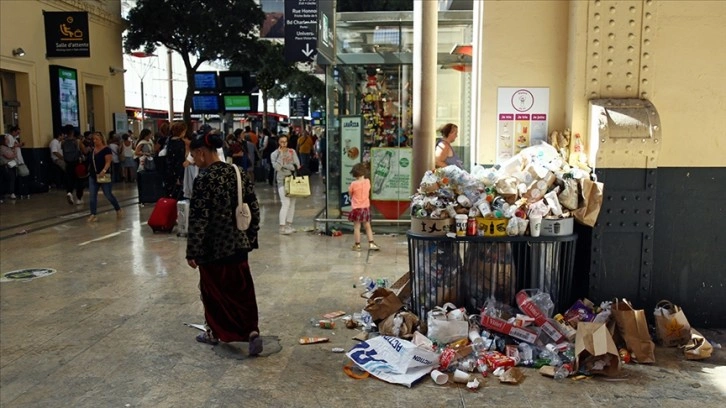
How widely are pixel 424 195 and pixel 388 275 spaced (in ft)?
7.59

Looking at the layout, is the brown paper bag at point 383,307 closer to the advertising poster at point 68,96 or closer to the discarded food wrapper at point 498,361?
the discarded food wrapper at point 498,361

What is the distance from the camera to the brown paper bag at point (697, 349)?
14.6ft

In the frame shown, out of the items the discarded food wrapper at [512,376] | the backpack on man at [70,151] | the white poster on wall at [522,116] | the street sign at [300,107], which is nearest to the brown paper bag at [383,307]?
the discarded food wrapper at [512,376]

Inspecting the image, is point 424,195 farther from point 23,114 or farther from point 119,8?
point 119,8

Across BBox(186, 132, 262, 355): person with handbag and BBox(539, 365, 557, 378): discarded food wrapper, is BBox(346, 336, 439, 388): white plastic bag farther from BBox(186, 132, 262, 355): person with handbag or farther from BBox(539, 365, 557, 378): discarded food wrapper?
BBox(186, 132, 262, 355): person with handbag

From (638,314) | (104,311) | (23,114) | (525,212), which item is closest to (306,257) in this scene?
(104,311)

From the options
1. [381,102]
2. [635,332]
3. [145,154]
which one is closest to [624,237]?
[635,332]

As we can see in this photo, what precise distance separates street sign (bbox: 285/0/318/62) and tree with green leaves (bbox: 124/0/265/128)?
1107 centimetres

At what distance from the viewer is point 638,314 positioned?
179 inches

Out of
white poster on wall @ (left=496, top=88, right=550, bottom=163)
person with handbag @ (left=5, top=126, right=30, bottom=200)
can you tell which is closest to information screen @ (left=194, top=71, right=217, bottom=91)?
person with handbag @ (left=5, top=126, right=30, bottom=200)

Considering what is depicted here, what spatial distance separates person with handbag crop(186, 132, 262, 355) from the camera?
182 inches

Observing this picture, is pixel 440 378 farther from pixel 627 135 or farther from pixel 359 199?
pixel 359 199

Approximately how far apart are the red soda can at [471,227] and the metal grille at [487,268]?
5cm

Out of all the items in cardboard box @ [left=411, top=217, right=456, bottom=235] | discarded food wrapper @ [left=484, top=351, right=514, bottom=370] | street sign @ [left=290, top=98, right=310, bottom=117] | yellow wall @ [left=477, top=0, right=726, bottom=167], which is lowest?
discarded food wrapper @ [left=484, top=351, right=514, bottom=370]
